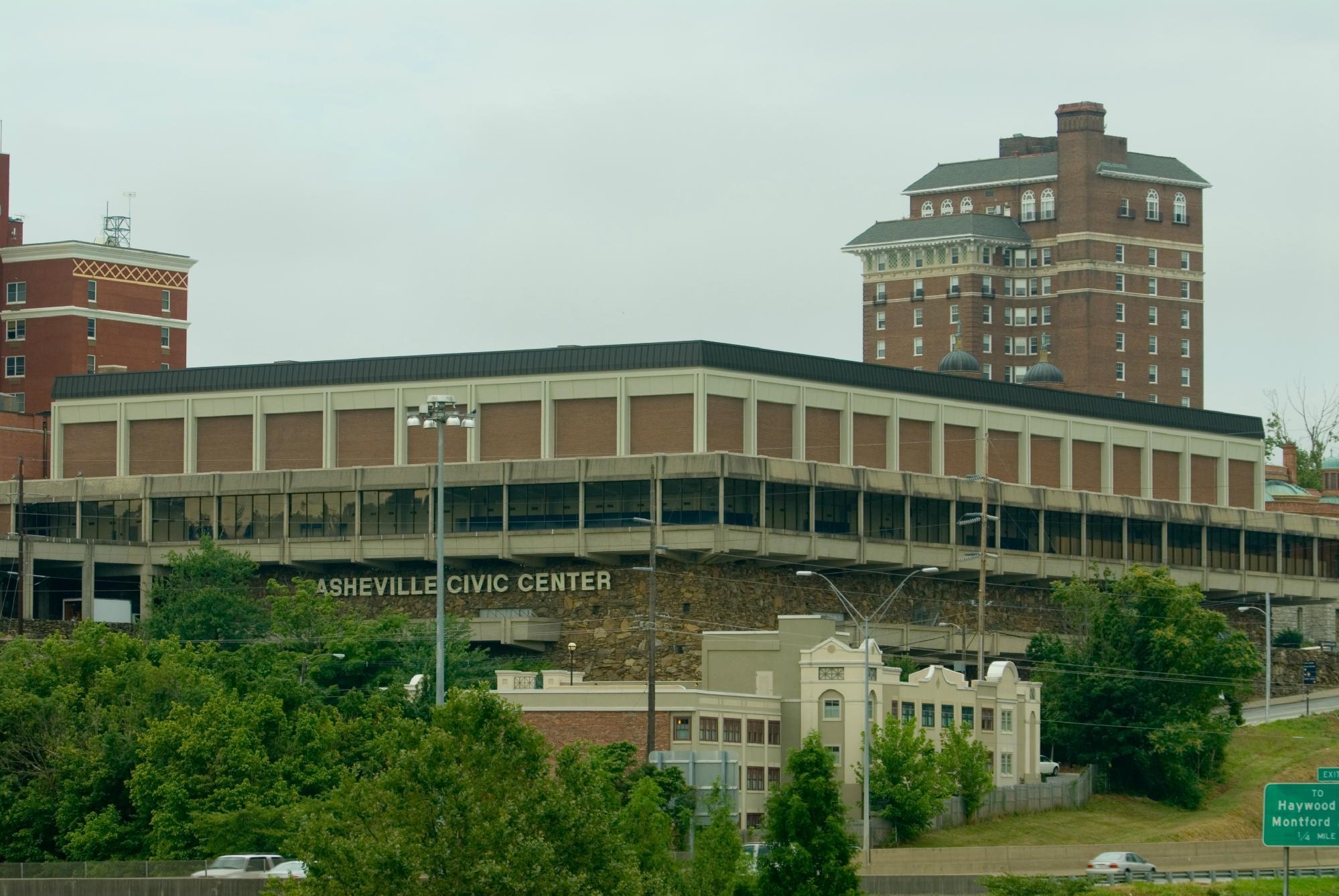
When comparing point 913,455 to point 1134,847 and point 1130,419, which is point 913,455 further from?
point 1134,847

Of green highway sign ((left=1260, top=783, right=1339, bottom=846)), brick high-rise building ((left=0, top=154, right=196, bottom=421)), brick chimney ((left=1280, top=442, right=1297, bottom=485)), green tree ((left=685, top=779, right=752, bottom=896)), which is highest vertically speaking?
brick high-rise building ((left=0, top=154, right=196, bottom=421))

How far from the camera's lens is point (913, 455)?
123562 mm

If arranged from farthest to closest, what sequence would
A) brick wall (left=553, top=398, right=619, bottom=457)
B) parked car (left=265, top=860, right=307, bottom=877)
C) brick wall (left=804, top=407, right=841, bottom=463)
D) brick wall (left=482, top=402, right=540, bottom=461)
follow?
brick wall (left=804, top=407, right=841, bottom=463)
brick wall (left=482, top=402, right=540, bottom=461)
brick wall (left=553, top=398, right=619, bottom=457)
parked car (left=265, top=860, right=307, bottom=877)

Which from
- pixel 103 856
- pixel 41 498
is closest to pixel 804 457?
pixel 41 498

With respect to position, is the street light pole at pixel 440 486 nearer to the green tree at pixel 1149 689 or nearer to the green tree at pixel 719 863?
the green tree at pixel 719 863

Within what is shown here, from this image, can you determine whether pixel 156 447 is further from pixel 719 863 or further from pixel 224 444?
pixel 719 863

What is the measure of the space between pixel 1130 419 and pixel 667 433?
32.7m

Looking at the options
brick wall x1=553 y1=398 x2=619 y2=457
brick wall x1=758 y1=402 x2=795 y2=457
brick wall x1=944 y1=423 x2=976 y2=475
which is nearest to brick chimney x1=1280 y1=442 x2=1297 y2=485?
brick wall x1=944 y1=423 x2=976 y2=475

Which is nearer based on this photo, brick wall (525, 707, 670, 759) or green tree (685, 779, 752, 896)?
green tree (685, 779, 752, 896)

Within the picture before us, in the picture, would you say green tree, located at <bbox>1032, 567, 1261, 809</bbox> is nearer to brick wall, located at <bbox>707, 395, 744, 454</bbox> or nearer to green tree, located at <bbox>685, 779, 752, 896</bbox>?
brick wall, located at <bbox>707, 395, 744, 454</bbox>

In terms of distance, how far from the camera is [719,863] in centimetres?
6612

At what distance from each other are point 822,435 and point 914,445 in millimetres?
6510

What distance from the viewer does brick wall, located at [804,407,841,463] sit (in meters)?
119

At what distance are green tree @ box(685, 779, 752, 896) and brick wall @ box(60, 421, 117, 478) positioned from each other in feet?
217
